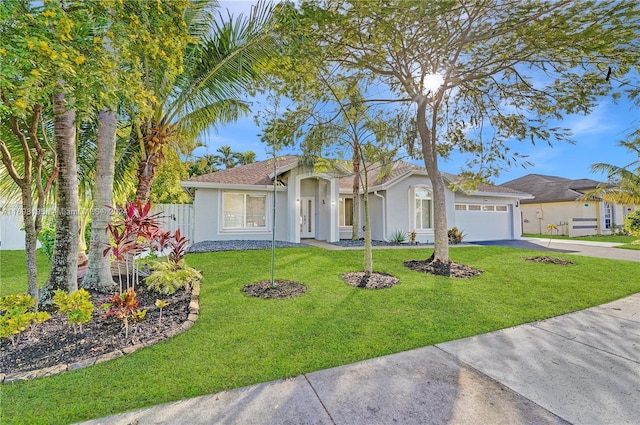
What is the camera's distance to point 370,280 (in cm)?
746

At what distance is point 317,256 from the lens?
1067 cm

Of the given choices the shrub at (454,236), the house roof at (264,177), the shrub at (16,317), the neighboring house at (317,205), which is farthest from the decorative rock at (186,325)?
the shrub at (454,236)

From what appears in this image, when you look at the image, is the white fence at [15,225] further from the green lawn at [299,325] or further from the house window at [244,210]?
the green lawn at [299,325]

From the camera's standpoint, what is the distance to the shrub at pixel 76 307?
12.4 ft

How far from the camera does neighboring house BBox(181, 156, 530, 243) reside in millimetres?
14008

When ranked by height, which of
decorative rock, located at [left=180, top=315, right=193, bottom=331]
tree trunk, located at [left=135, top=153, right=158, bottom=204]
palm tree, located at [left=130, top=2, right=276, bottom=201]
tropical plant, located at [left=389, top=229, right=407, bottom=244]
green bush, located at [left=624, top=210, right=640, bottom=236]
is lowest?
decorative rock, located at [left=180, top=315, right=193, bottom=331]

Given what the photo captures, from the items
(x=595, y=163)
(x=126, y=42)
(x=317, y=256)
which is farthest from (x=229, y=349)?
(x=595, y=163)

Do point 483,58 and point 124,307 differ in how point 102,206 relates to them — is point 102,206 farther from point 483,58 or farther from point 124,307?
point 483,58

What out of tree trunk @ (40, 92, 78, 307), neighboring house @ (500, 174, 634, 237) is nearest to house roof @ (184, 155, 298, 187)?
tree trunk @ (40, 92, 78, 307)

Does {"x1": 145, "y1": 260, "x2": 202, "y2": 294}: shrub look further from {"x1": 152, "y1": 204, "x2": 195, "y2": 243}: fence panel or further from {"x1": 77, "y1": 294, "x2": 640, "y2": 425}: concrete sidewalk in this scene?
{"x1": 152, "y1": 204, "x2": 195, "y2": 243}: fence panel

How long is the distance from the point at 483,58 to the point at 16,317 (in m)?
11.5

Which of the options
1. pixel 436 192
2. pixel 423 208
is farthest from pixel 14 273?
pixel 423 208

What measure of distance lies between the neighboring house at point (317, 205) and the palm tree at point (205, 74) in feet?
19.2

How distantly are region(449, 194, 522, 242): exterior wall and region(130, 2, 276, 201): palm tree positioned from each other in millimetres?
14841
